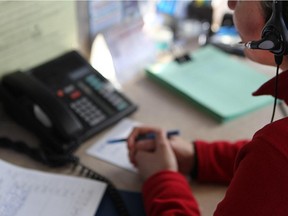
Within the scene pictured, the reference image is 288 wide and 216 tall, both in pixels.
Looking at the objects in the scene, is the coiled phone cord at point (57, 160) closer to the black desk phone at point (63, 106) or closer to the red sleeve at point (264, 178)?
the black desk phone at point (63, 106)

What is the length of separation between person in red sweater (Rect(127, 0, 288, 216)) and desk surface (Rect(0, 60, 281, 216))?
38 millimetres

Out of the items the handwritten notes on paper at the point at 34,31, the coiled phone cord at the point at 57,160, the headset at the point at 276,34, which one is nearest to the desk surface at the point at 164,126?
the coiled phone cord at the point at 57,160

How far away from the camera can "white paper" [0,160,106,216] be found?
71 centimetres

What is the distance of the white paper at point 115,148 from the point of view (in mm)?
871

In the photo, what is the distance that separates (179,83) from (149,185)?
393mm

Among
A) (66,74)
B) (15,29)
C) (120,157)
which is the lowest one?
(120,157)

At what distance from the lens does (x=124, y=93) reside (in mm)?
1088

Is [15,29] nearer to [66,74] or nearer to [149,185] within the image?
[66,74]

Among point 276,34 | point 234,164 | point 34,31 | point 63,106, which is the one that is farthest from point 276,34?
point 34,31

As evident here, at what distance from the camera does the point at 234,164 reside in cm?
70

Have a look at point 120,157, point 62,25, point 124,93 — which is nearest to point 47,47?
point 62,25

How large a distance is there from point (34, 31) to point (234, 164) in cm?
56

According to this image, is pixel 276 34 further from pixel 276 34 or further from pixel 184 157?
pixel 184 157

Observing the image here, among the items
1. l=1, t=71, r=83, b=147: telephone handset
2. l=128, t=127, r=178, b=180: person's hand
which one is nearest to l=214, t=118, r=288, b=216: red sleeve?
l=128, t=127, r=178, b=180: person's hand
